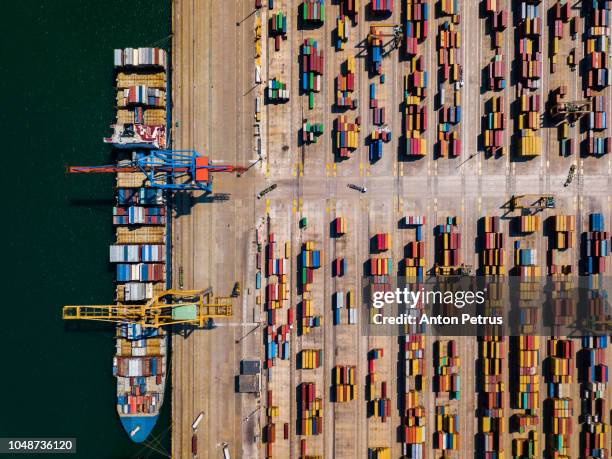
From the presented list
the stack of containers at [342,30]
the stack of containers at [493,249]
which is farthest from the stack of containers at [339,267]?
the stack of containers at [342,30]

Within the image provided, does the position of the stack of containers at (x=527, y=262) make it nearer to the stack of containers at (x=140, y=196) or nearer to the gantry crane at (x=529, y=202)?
the gantry crane at (x=529, y=202)

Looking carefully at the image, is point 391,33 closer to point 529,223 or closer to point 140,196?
point 529,223

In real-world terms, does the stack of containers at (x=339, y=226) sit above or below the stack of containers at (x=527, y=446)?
above

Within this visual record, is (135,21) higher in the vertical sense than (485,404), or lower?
higher

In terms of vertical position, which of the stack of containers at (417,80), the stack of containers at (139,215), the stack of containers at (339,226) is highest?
the stack of containers at (417,80)

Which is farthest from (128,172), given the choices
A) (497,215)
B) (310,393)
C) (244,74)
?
(497,215)

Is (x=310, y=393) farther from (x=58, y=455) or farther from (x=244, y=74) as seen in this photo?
(x=244, y=74)

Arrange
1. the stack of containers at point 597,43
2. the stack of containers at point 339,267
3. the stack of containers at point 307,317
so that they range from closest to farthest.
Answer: the stack of containers at point 597,43 → the stack of containers at point 307,317 → the stack of containers at point 339,267
